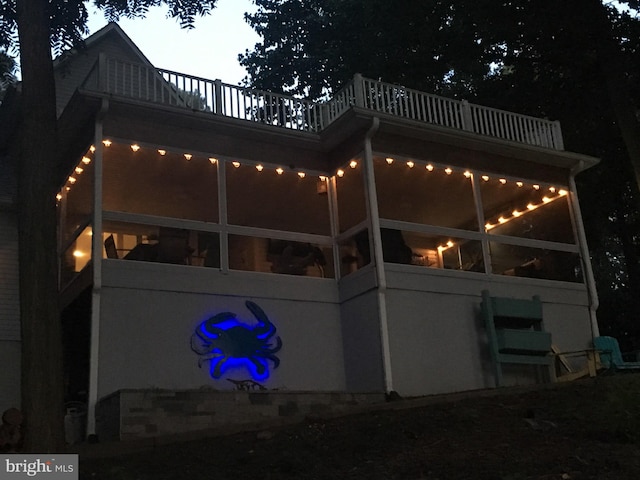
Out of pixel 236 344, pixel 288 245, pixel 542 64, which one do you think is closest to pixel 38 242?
pixel 236 344

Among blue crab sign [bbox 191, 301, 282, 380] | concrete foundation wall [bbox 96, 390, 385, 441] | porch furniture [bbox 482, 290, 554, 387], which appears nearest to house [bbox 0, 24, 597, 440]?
blue crab sign [bbox 191, 301, 282, 380]

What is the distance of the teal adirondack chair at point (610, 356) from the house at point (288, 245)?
0.39 meters

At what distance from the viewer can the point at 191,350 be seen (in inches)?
411

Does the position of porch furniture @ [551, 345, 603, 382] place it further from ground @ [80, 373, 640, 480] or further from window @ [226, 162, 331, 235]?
window @ [226, 162, 331, 235]

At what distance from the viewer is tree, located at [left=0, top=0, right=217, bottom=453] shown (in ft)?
18.7

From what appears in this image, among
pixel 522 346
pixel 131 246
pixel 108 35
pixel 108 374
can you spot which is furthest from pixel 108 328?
pixel 108 35

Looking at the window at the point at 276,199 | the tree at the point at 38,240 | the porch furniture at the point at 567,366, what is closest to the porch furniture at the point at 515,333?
the porch furniture at the point at 567,366

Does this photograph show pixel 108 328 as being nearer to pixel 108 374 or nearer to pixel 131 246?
pixel 108 374

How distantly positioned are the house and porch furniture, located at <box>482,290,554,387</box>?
0.88 ft

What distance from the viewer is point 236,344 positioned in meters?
10.7

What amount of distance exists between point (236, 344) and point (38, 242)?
4.95 m

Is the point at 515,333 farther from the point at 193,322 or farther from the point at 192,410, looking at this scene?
the point at 192,410

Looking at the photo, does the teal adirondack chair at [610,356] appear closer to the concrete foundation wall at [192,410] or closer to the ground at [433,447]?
the ground at [433,447]

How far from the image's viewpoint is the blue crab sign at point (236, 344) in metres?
10.5
